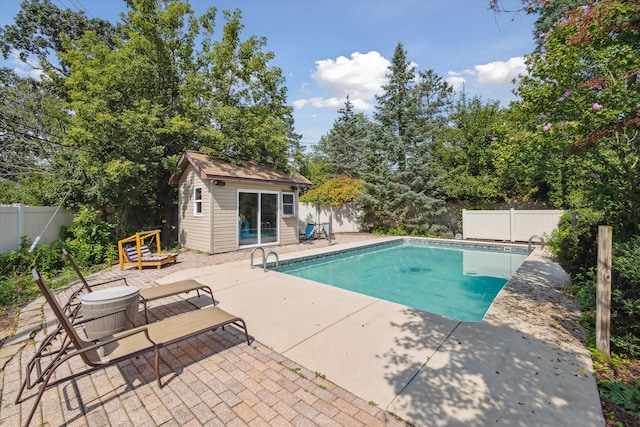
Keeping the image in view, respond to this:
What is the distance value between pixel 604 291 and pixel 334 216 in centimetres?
1417

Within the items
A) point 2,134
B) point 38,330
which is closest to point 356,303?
point 38,330

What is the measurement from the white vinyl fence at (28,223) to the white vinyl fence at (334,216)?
10.4m

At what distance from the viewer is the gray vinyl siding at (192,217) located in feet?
32.2

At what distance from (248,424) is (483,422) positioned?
1796 millimetres

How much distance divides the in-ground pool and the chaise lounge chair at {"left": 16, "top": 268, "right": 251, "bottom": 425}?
455 cm

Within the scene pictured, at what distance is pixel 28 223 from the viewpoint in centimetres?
722

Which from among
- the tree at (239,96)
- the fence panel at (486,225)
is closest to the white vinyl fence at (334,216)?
the tree at (239,96)

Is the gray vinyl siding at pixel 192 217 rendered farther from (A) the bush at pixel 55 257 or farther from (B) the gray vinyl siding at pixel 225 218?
(A) the bush at pixel 55 257

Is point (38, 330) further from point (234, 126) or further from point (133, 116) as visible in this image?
point (234, 126)

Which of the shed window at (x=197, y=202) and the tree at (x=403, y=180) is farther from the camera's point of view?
the tree at (x=403, y=180)

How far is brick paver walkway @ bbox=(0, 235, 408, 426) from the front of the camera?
87.2 inches

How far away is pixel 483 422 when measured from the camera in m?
2.14

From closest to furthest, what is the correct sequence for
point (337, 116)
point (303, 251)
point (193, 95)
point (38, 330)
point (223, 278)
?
point (38, 330) < point (223, 278) < point (303, 251) < point (193, 95) < point (337, 116)

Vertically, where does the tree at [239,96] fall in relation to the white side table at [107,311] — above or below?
above
